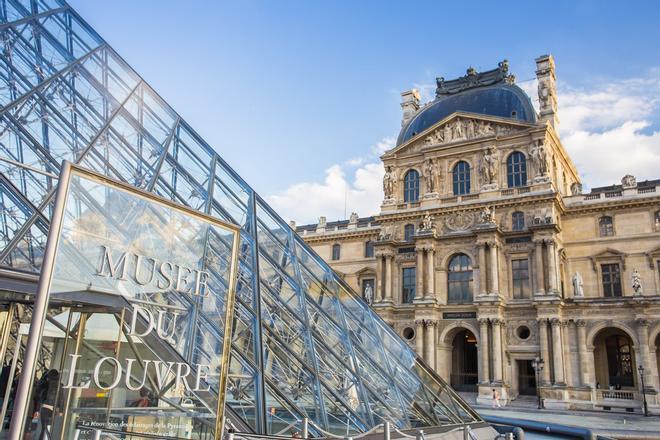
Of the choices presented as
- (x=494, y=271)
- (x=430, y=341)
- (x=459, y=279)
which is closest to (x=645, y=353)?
(x=494, y=271)

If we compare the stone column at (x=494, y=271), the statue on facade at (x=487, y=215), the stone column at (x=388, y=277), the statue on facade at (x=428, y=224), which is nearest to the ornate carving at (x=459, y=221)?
the statue on facade at (x=487, y=215)

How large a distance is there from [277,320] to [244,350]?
58.2 inches

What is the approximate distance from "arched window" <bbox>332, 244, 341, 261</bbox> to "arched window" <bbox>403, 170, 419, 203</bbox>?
7968mm

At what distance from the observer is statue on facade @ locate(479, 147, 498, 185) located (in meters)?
36.6

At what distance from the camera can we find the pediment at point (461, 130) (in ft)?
122

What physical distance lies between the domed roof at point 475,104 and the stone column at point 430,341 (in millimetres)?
14527

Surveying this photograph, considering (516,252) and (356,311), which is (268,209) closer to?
(356,311)

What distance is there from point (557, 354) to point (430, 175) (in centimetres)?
1467

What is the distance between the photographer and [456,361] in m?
37.1

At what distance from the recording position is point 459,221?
37.2 meters

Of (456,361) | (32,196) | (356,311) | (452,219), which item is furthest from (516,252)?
(32,196)

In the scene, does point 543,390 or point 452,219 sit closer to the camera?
point 543,390

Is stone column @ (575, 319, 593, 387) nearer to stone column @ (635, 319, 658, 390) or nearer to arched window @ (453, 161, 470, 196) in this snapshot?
stone column @ (635, 319, 658, 390)

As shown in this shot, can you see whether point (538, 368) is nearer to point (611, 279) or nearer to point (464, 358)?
point (464, 358)
